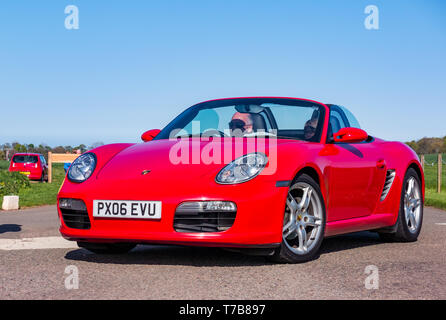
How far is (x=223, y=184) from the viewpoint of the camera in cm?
458

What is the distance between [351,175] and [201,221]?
1.87m

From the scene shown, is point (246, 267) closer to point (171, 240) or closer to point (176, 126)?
point (171, 240)

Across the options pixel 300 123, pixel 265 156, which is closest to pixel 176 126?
pixel 300 123

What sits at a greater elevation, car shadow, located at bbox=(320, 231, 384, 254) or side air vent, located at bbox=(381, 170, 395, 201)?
side air vent, located at bbox=(381, 170, 395, 201)

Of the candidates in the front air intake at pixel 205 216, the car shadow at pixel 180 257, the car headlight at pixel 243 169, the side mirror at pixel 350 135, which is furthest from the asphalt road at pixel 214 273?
the side mirror at pixel 350 135

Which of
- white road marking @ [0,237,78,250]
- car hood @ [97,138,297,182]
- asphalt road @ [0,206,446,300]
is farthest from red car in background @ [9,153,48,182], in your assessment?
car hood @ [97,138,297,182]

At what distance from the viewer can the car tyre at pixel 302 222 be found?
4.92m

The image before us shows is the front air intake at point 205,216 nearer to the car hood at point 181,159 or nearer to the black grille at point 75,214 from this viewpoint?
the car hood at point 181,159

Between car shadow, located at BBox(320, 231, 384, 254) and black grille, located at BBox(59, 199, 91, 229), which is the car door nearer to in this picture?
car shadow, located at BBox(320, 231, 384, 254)

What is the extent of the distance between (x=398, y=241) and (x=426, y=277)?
2452 millimetres

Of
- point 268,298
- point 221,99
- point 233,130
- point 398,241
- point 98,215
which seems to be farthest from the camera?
point 398,241

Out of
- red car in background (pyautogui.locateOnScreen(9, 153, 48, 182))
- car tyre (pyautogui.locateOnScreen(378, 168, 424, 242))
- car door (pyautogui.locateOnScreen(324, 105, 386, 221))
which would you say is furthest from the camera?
red car in background (pyautogui.locateOnScreen(9, 153, 48, 182))

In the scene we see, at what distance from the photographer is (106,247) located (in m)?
5.44

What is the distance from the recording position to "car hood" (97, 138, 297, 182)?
15.6 ft
